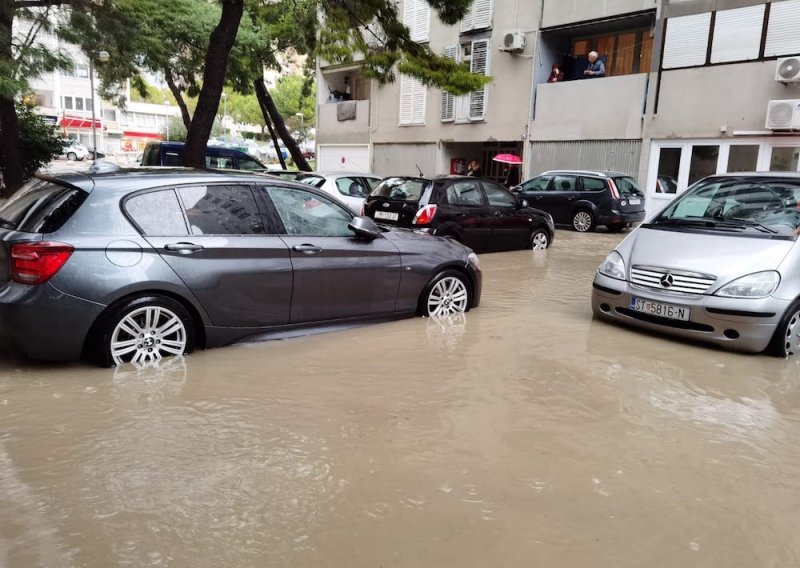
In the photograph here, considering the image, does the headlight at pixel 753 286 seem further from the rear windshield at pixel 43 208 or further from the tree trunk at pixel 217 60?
the tree trunk at pixel 217 60

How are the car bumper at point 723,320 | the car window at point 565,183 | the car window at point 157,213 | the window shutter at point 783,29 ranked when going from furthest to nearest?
the car window at point 565,183, the window shutter at point 783,29, the car bumper at point 723,320, the car window at point 157,213

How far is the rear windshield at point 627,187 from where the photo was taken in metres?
16.0

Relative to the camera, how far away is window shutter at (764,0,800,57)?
15688 millimetres

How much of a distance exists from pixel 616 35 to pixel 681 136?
481 centimetres

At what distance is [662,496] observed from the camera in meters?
3.22

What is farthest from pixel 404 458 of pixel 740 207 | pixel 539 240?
pixel 539 240

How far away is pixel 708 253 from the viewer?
5.78 metres

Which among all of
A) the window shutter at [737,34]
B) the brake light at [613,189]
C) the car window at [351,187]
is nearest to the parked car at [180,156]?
the car window at [351,187]

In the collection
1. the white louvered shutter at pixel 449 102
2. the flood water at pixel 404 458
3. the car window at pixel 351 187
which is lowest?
the flood water at pixel 404 458

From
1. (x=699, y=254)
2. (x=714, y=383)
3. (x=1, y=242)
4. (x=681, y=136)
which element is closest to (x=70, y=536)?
(x=1, y=242)

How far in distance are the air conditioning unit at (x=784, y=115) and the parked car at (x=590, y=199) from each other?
3335mm

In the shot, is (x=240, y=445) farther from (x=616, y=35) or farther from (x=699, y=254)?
(x=616, y=35)

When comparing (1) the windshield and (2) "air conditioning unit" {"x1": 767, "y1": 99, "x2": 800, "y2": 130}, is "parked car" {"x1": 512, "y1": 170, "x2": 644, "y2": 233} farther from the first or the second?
(1) the windshield

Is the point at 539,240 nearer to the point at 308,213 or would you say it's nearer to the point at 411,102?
the point at 308,213
